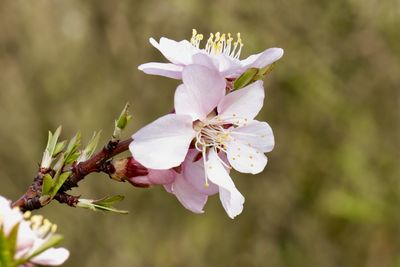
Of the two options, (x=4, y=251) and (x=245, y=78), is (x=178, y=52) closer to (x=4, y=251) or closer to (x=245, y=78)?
(x=245, y=78)

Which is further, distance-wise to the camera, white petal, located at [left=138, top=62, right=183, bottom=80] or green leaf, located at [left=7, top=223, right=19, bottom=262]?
white petal, located at [left=138, top=62, right=183, bottom=80]

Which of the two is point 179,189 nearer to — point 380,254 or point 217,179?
point 217,179

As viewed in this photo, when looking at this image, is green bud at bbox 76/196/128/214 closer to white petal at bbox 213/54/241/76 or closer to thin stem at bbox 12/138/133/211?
thin stem at bbox 12/138/133/211

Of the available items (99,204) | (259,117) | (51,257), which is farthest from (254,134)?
(259,117)

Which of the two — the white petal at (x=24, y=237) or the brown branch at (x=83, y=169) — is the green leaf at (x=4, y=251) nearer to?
the white petal at (x=24, y=237)

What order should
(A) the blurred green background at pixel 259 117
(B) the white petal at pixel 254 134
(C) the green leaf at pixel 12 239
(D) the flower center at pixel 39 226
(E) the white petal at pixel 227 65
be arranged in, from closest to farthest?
1. (C) the green leaf at pixel 12 239
2. (D) the flower center at pixel 39 226
3. (E) the white petal at pixel 227 65
4. (B) the white petal at pixel 254 134
5. (A) the blurred green background at pixel 259 117

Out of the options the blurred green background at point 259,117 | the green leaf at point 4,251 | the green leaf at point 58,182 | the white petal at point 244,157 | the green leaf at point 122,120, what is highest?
the green leaf at point 122,120

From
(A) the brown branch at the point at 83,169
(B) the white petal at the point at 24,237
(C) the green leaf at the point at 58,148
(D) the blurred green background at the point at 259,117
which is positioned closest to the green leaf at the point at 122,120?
(A) the brown branch at the point at 83,169

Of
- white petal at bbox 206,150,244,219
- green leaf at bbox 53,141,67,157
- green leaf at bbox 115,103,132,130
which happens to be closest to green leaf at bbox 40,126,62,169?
green leaf at bbox 53,141,67,157
